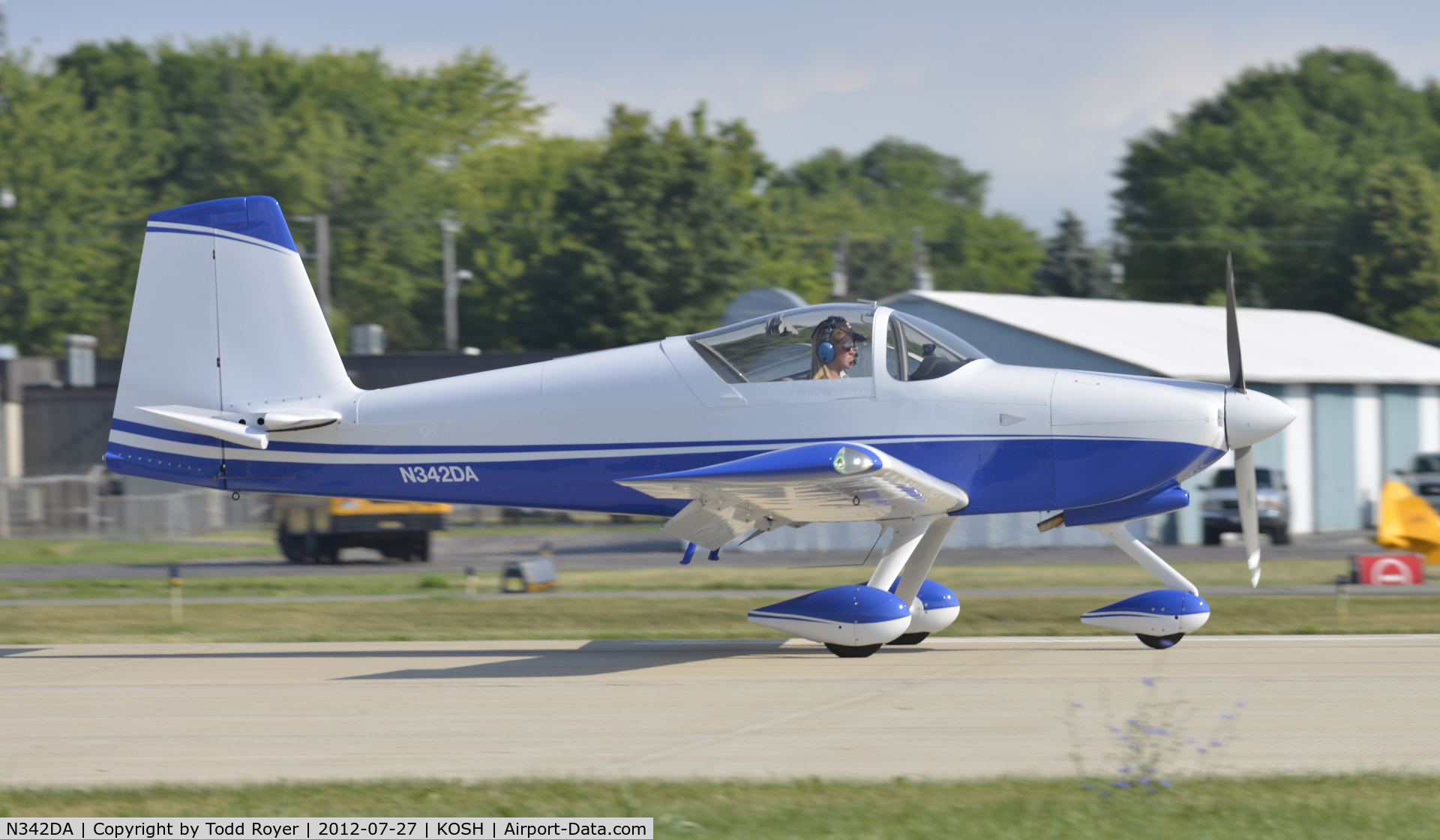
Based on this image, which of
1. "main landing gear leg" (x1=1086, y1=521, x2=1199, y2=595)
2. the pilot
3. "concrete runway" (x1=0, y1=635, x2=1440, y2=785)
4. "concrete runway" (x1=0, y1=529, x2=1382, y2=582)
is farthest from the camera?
"concrete runway" (x1=0, y1=529, x2=1382, y2=582)

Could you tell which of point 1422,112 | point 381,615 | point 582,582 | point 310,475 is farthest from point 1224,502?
point 1422,112

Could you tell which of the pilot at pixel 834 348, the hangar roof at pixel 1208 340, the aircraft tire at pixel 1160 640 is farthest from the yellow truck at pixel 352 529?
the aircraft tire at pixel 1160 640

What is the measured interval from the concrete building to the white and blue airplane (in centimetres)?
1518

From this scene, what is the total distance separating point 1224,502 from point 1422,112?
6540 cm

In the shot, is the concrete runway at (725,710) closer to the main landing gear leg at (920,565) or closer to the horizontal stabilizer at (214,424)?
the main landing gear leg at (920,565)

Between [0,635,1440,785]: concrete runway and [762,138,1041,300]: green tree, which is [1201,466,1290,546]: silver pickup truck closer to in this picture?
[0,635,1440,785]: concrete runway

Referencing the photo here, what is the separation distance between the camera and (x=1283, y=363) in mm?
28766

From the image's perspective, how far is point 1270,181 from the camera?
7025 centimetres

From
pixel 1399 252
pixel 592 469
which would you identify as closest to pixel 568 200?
pixel 1399 252

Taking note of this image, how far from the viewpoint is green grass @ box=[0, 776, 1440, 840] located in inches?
209

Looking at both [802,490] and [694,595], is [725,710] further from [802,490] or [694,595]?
[694,595]
